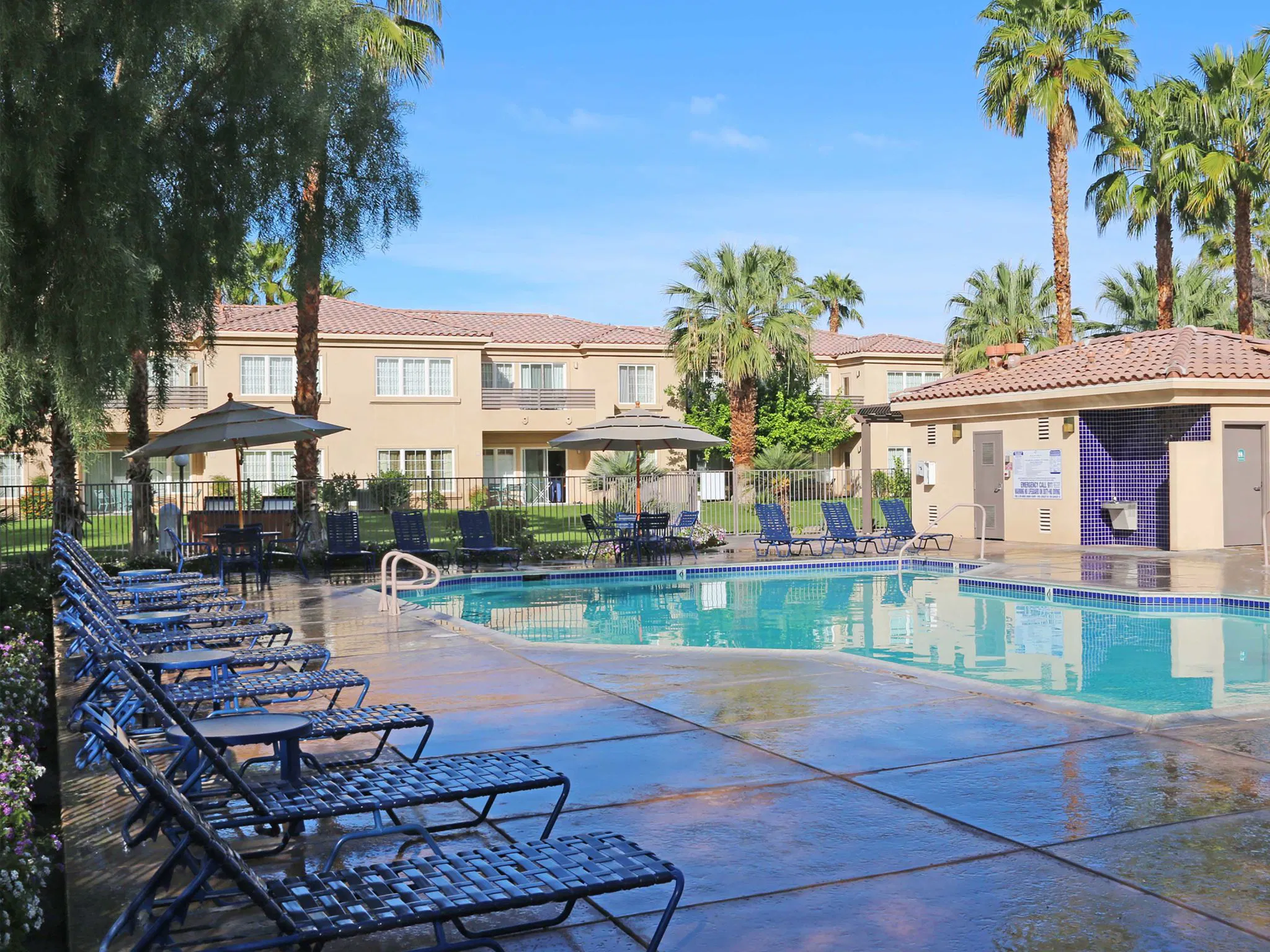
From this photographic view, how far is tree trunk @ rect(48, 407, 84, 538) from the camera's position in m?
16.9

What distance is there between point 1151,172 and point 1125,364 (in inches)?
412

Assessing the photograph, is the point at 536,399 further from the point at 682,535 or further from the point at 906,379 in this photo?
the point at 682,535

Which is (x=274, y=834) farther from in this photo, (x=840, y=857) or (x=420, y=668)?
(x=420, y=668)

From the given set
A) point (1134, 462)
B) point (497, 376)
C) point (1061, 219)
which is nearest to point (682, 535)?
point (1134, 462)

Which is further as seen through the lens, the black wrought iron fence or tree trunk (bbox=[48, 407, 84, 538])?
the black wrought iron fence

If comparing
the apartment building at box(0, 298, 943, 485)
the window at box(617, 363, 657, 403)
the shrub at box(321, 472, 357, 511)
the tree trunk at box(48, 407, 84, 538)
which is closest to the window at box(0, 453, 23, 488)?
the apartment building at box(0, 298, 943, 485)

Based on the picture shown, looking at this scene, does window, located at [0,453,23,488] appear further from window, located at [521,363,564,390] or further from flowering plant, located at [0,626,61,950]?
flowering plant, located at [0,626,61,950]

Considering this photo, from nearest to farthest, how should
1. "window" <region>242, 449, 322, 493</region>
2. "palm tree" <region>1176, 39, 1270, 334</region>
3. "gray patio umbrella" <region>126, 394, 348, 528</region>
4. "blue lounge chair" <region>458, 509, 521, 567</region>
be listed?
"gray patio umbrella" <region>126, 394, 348, 528</region> → "blue lounge chair" <region>458, 509, 521, 567</region> → "palm tree" <region>1176, 39, 1270, 334</region> → "window" <region>242, 449, 322, 493</region>

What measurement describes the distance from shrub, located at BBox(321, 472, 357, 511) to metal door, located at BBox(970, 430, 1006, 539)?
13.1 metres

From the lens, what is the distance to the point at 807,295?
3747 centimetres

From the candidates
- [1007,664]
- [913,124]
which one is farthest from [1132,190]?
[1007,664]

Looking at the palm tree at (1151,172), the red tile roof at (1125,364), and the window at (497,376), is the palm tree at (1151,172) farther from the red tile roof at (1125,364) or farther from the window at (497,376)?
the window at (497,376)

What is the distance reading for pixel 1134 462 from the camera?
73.1ft

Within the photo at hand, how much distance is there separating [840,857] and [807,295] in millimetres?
33668
